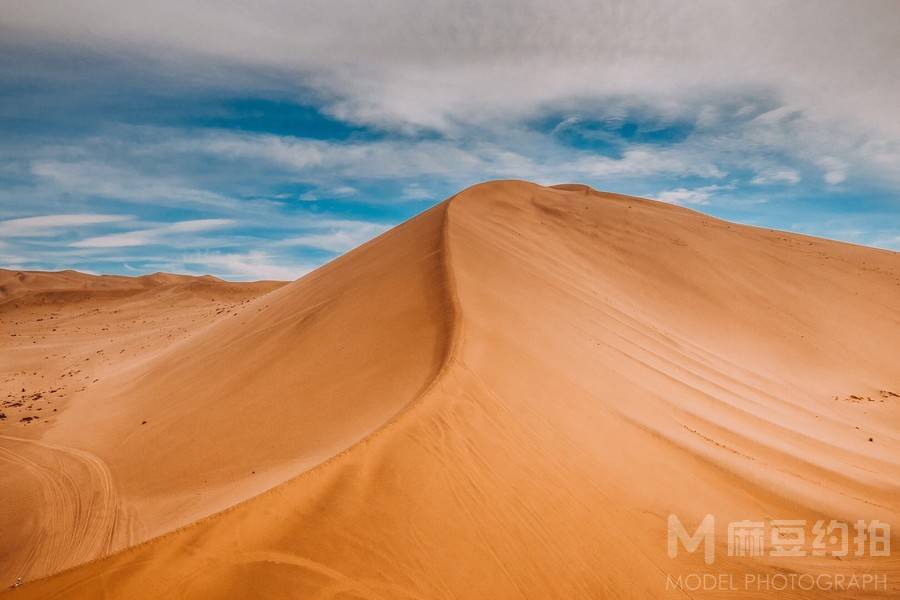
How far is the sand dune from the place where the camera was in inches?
134

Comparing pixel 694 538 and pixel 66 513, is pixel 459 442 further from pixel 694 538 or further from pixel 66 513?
pixel 66 513

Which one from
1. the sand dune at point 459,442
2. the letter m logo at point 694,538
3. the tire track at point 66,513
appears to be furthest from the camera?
the tire track at point 66,513

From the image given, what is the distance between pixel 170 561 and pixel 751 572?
4.19 m

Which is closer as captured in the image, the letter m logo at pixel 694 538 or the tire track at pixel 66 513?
the letter m logo at pixel 694 538

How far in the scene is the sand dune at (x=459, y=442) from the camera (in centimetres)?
339

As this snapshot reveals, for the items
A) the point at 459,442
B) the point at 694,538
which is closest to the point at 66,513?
the point at 459,442

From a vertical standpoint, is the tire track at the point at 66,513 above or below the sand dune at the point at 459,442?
below

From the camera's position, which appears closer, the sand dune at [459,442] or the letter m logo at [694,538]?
the sand dune at [459,442]

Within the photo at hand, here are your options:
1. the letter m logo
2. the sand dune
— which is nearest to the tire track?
the sand dune

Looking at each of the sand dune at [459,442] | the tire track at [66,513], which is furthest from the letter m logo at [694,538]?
the tire track at [66,513]

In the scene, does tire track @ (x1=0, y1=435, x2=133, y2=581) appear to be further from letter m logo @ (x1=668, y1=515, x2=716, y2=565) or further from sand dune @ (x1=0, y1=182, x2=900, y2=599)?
letter m logo @ (x1=668, y1=515, x2=716, y2=565)

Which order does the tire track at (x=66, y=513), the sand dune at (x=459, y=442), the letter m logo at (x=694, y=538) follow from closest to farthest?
the sand dune at (x=459, y=442) → the letter m logo at (x=694, y=538) → the tire track at (x=66, y=513)

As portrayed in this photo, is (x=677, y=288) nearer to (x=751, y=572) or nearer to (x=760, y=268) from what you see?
(x=760, y=268)

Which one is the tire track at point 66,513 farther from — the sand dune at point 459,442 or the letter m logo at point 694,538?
the letter m logo at point 694,538
